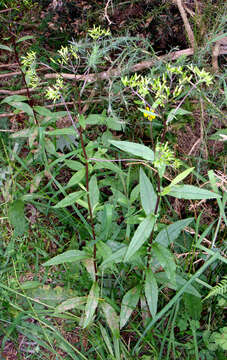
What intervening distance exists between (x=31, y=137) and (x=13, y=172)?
35 centimetres

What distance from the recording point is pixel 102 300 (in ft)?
6.27

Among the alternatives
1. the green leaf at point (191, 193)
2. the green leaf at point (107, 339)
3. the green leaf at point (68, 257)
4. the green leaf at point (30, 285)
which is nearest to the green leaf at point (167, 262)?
the green leaf at point (191, 193)

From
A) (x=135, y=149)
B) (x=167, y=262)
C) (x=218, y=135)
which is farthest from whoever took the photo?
(x=218, y=135)

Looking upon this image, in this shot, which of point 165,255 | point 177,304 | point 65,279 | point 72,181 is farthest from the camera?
point 65,279

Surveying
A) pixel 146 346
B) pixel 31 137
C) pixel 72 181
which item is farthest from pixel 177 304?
pixel 31 137

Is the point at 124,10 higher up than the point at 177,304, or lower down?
higher up

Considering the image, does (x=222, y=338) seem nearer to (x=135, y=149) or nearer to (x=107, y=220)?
(x=107, y=220)

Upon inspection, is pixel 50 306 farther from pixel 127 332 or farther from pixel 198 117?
pixel 198 117

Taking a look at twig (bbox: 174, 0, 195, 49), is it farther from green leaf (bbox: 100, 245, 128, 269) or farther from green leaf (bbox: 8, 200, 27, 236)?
green leaf (bbox: 8, 200, 27, 236)

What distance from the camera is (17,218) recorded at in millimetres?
2322

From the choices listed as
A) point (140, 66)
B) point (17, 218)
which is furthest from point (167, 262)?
point (140, 66)

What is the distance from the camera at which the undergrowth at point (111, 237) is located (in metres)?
1.77

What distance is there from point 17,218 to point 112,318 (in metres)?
0.92

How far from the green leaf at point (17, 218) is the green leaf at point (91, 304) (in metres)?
0.70
